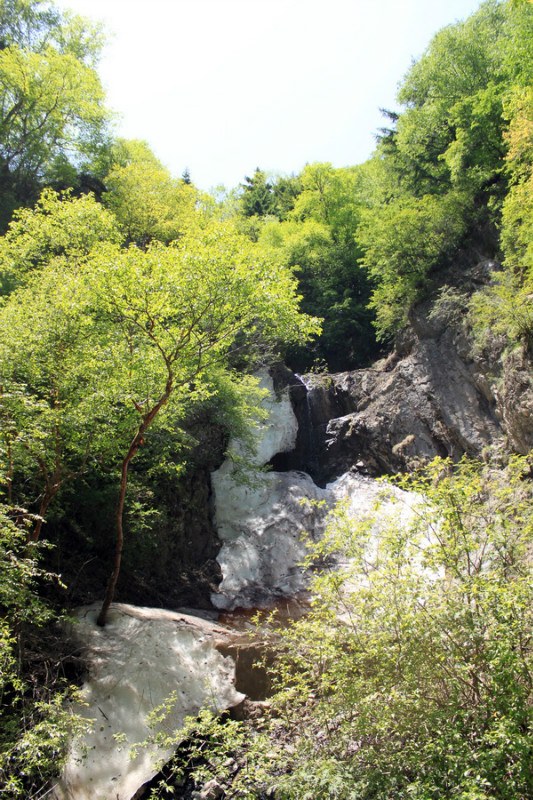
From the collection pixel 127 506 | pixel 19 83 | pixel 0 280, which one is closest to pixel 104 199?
pixel 19 83

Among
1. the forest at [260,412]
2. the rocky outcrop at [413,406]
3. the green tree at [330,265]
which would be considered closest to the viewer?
the forest at [260,412]

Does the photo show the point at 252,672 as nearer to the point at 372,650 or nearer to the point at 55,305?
the point at 372,650

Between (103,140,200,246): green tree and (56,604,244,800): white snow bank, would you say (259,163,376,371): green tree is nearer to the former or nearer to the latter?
(103,140,200,246): green tree

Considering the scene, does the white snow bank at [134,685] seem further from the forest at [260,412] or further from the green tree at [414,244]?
the green tree at [414,244]

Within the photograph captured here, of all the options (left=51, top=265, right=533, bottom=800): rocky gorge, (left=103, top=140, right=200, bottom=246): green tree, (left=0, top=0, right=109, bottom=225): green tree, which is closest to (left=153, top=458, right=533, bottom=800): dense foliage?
(left=51, top=265, right=533, bottom=800): rocky gorge

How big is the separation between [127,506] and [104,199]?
16981mm

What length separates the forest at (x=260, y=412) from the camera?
4.17 metres

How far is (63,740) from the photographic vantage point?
491 centimetres

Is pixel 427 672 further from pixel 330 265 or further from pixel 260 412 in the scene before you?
pixel 330 265

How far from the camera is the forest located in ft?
13.7

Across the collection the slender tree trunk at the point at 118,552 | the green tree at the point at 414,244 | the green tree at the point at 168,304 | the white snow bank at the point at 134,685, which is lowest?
the white snow bank at the point at 134,685

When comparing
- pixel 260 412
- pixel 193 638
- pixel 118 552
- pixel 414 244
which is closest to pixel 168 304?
pixel 118 552

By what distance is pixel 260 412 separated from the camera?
547 inches

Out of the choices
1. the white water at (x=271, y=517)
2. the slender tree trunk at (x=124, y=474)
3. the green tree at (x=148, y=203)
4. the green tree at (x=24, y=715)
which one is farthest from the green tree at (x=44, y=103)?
the green tree at (x=24, y=715)
